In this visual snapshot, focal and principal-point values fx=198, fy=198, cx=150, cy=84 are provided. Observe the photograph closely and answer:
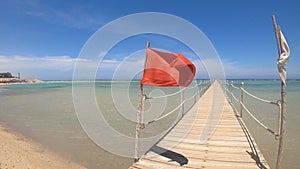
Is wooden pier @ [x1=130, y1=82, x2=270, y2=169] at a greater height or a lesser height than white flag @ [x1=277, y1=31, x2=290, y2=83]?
lesser

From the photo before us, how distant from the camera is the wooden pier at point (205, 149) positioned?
317 cm

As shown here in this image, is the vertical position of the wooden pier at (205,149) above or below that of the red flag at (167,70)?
below

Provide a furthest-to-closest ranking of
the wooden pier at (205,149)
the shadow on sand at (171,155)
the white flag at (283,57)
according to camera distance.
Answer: the shadow on sand at (171,155), the wooden pier at (205,149), the white flag at (283,57)

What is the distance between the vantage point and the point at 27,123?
8.17 meters

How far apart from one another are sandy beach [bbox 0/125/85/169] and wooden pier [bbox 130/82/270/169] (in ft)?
6.16

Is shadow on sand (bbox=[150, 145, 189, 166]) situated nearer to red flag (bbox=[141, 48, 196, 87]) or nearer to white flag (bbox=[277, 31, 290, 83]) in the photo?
red flag (bbox=[141, 48, 196, 87])

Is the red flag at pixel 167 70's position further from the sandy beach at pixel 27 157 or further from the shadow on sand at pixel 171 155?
the sandy beach at pixel 27 157

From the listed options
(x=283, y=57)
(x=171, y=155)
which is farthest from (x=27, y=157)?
(x=283, y=57)

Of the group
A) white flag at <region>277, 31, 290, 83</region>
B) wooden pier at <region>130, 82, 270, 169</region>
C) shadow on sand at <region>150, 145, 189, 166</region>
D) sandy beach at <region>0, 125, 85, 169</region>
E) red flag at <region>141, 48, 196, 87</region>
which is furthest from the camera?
sandy beach at <region>0, 125, 85, 169</region>

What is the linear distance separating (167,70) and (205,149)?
1.91 m

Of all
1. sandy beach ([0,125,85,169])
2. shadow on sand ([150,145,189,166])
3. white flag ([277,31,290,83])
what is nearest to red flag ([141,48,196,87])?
white flag ([277,31,290,83])

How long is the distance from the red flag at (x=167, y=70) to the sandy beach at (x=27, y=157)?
106 inches

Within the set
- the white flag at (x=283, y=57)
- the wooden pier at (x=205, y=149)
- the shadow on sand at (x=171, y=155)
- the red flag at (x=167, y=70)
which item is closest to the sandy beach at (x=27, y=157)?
the shadow on sand at (x=171, y=155)

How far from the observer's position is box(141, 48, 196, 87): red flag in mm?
2939
